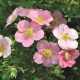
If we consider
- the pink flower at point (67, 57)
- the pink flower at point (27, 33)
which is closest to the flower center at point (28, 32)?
the pink flower at point (27, 33)

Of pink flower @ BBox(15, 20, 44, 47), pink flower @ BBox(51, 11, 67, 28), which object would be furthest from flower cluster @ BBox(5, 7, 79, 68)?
pink flower @ BBox(51, 11, 67, 28)

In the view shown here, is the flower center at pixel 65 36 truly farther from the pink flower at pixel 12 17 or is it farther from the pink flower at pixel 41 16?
the pink flower at pixel 12 17

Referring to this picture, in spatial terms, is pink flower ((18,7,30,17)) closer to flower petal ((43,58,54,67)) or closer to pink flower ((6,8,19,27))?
pink flower ((6,8,19,27))

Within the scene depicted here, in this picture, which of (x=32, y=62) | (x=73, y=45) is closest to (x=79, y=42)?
(x=73, y=45)

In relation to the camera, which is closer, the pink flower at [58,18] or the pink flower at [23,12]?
the pink flower at [23,12]

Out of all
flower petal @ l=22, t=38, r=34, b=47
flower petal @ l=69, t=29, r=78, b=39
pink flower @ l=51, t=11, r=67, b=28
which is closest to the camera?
flower petal @ l=22, t=38, r=34, b=47

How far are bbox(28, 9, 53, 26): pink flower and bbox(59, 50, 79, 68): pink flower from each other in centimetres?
22

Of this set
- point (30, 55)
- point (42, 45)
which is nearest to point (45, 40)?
point (42, 45)

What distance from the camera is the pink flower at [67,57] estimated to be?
2.84 metres

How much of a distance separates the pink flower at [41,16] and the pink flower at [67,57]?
0.71 feet

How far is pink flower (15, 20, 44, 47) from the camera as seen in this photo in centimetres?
282

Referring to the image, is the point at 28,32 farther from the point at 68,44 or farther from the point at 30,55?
the point at 68,44

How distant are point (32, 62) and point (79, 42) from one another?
37cm

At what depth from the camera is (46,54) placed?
2.85m
